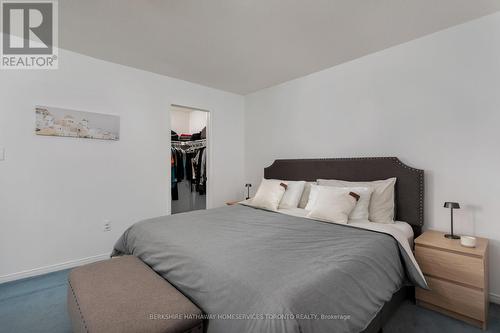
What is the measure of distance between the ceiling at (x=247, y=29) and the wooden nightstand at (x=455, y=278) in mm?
1959

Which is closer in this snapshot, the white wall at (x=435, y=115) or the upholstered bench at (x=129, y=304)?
the upholstered bench at (x=129, y=304)

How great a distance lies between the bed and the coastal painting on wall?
4.72 feet

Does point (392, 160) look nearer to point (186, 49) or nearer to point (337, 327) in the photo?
point (337, 327)

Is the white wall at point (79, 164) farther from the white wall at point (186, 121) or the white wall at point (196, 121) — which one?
the white wall at point (186, 121)

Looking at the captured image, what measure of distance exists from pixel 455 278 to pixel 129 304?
7.56ft

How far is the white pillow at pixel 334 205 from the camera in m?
2.27

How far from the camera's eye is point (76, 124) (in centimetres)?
279

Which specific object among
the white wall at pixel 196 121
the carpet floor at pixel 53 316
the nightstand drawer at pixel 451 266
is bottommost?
the carpet floor at pixel 53 316

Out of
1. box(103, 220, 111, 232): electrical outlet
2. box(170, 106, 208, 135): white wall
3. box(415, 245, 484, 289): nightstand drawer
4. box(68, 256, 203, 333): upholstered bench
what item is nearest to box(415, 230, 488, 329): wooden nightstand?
box(415, 245, 484, 289): nightstand drawer

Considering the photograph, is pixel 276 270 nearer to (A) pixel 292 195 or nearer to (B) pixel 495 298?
(A) pixel 292 195

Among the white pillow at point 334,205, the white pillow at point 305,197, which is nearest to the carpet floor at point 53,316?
the white pillow at point 334,205

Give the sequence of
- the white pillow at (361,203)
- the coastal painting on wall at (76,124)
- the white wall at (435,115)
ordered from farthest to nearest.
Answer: the coastal painting on wall at (76,124) < the white pillow at (361,203) < the white wall at (435,115)

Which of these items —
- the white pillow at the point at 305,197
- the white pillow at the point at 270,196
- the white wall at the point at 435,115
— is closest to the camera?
the white wall at the point at 435,115

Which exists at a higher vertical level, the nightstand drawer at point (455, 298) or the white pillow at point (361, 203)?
the white pillow at point (361, 203)
